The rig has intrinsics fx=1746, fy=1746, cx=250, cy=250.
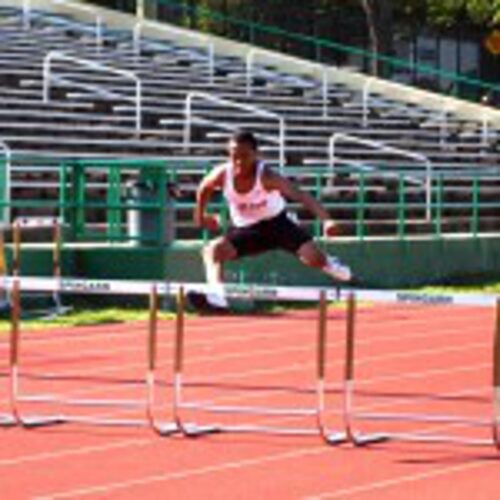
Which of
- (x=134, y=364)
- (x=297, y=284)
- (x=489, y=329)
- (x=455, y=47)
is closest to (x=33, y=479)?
(x=134, y=364)

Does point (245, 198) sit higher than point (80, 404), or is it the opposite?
point (245, 198)

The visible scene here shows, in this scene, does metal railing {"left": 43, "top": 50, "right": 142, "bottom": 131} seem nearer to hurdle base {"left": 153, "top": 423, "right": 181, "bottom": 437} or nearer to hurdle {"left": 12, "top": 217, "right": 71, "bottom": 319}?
hurdle {"left": 12, "top": 217, "right": 71, "bottom": 319}

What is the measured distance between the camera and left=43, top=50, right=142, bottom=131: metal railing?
2816cm

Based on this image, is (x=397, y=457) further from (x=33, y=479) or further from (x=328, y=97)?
(x=328, y=97)

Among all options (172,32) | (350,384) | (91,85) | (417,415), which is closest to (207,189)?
(417,415)

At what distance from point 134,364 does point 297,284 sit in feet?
27.2

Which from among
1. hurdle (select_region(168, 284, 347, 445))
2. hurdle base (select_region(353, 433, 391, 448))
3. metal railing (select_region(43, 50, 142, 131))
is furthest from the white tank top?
metal railing (select_region(43, 50, 142, 131))

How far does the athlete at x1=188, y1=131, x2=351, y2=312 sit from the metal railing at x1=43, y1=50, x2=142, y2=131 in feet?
47.5

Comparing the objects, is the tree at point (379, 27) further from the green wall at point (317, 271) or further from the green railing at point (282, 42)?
the green wall at point (317, 271)

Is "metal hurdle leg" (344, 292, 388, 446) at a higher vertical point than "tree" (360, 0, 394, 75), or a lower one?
lower

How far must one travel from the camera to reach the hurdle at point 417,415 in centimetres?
962

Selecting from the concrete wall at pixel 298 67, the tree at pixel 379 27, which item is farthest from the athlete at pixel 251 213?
the tree at pixel 379 27

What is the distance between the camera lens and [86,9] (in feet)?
125

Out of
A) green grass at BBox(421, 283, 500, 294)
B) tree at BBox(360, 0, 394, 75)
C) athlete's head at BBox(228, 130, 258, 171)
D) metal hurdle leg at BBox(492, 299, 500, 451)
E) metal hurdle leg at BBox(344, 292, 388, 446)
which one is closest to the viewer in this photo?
metal hurdle leg at BBox(492, 299, 500, 451)
